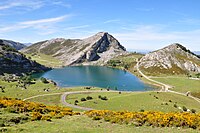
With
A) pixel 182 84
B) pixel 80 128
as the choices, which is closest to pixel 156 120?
pixel 80 128

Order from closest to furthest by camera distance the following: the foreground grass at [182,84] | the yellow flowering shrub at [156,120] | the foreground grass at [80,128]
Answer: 1. the foreground grass at [80,128]
2. the yellow flowering shrub at [156,120]
3. the foreground grass at [182,84]

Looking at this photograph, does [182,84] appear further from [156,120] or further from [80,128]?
[80,128]

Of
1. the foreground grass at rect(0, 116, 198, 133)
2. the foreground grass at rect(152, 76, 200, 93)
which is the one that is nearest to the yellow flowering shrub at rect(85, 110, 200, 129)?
the foreground grass at rect(0, 116, 198, 133)

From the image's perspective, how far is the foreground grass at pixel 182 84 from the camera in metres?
155

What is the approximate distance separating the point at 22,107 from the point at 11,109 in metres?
2.49

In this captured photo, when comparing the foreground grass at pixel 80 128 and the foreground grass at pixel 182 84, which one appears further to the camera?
the foreground grass at pixel 182 84

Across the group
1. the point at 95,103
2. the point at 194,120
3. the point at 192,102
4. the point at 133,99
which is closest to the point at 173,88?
the point at 192,102

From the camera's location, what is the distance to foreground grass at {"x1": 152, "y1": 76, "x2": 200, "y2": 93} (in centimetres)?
15500

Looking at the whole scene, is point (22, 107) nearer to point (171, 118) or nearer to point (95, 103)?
point (171, 118)

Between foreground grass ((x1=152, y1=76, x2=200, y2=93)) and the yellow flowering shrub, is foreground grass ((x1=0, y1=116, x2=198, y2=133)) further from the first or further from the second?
foreground grass ((x1=152, y1=76, x2=200, y2=93))

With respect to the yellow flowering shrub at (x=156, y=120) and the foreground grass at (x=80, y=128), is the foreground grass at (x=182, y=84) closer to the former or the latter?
the yellow flowering shrub at (x=156, y=120)

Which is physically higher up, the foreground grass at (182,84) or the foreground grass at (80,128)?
the foreground grass at (80,128)

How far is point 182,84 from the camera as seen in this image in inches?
6777

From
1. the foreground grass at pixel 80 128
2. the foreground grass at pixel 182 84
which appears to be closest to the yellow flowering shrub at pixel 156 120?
the foreground grass at pixel 80 128
